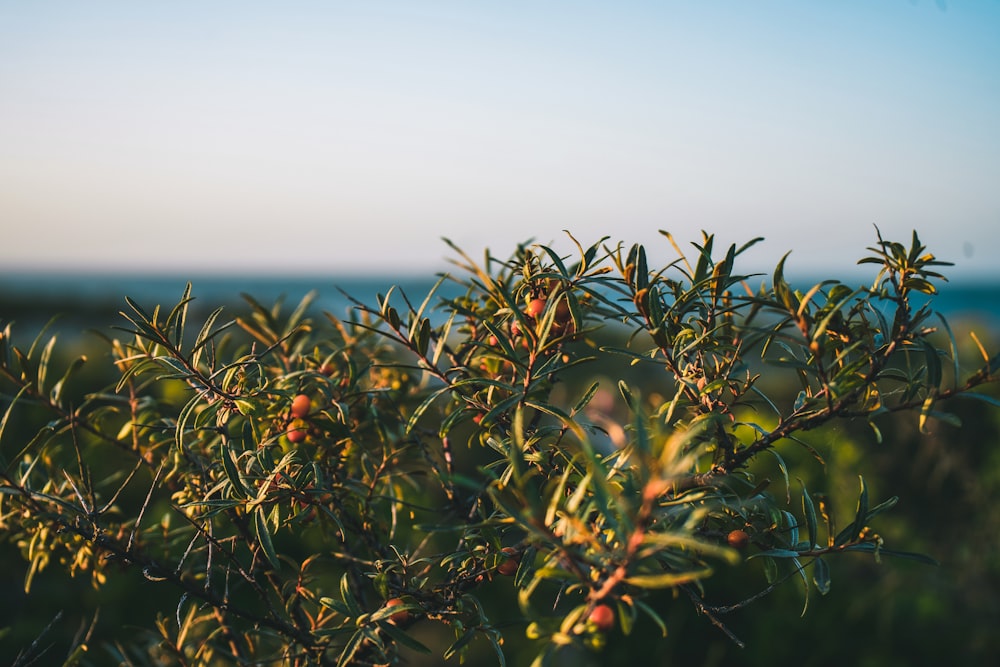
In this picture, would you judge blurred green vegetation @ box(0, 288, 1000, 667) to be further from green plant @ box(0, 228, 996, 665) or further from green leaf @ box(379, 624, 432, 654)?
green leaf @ box(379, 624, 432, 654)

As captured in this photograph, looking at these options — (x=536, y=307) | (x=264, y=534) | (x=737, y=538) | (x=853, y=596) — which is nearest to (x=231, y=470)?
(x=264, y=534)

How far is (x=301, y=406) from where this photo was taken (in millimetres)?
1031

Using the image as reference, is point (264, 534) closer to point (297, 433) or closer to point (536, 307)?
point (297, 433)

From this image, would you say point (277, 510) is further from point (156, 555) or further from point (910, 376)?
point (910, 376)

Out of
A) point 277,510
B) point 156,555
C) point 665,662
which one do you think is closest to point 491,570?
point 277,510

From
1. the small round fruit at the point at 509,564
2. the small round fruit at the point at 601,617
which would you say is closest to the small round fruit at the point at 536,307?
the small round fruit at the point at 509,564

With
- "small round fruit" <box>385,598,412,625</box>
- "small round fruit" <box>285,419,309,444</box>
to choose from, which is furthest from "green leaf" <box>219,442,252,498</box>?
"small round fruit" <box>385,598,412,625</box>

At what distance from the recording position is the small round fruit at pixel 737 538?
0.84m

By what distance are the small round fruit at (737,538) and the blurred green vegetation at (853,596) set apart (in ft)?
6.51

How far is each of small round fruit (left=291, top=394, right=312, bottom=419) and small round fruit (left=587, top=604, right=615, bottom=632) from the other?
562 mm

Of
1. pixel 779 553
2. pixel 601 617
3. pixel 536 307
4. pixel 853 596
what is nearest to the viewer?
pixel 601 617

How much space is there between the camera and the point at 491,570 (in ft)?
3.05

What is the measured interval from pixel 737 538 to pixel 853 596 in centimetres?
346

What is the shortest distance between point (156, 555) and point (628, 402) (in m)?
1.01
